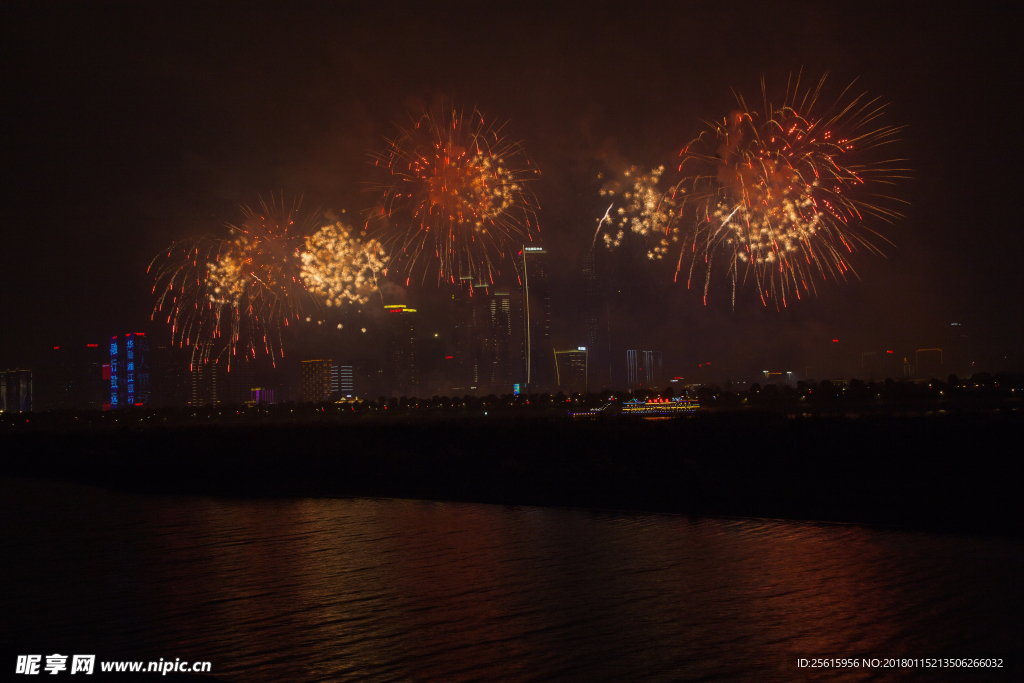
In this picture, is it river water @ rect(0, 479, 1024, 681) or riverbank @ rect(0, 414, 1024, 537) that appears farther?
riverbank @ rect(0, 414, 1024, 537)

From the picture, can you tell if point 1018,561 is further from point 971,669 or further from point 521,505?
point 521,505

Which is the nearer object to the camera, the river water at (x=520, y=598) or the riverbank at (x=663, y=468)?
the river water at (x=520, y=598)

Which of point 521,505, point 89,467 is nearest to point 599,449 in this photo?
point 521,505

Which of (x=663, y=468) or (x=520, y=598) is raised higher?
(x=663, y=468)
